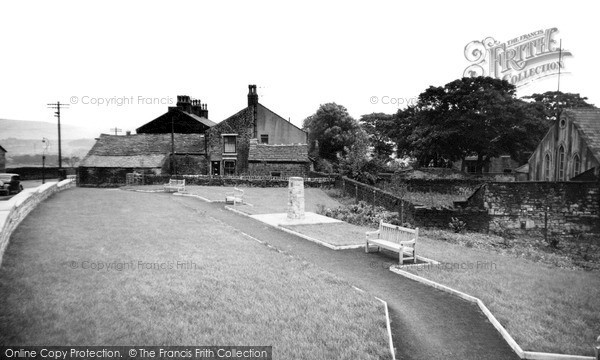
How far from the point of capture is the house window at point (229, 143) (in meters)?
43.4

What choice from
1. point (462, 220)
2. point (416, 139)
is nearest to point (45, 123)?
point (416, 139)

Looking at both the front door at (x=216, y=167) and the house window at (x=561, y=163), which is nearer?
the house window at (x=561, y=163)

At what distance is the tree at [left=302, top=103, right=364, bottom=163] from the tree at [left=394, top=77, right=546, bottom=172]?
10960 mm

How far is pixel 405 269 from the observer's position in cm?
996

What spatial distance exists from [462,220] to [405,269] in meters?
10.4

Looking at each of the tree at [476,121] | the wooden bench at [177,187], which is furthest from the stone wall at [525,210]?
the tree at [476,121]

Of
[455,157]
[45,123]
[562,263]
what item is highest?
[45,123]

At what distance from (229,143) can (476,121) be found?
27.2 metres

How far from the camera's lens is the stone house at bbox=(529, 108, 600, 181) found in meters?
21.2

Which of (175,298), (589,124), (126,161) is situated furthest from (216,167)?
(175,298)

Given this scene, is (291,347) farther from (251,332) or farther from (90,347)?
(90,347)

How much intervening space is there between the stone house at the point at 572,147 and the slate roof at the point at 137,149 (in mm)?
33236

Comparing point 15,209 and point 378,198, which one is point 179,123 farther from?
point 15,209

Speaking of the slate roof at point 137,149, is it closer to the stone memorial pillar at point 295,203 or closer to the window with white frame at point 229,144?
the window with white frame at point 229,144
